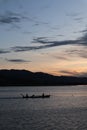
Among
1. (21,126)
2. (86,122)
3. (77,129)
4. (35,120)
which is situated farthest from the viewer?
(35,120)

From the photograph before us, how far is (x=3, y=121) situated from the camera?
191ft

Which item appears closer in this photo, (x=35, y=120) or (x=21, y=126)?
(x=21, y=126)

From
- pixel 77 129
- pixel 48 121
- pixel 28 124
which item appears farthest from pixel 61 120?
pixel 77 129

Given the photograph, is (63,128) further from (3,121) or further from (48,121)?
(3,121)

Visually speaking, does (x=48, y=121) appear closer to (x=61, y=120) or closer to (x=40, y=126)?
(x=61, y=120)

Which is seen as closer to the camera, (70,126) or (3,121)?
(70,126)

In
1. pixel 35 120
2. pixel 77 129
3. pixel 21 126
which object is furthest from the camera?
pixel 35 120

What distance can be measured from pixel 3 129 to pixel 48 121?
35.9ft

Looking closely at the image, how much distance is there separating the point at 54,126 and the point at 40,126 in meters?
2.00

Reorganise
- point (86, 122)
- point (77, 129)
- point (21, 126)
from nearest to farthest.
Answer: point (77, 129), point (21, 126), point (86, 122)

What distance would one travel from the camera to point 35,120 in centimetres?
5988

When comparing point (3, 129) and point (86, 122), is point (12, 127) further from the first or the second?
point (86, 122)

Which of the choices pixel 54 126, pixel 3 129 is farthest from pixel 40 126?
pixel 3 129

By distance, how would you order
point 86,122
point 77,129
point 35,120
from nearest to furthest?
point 77,129, point 86,122, point 35,120
